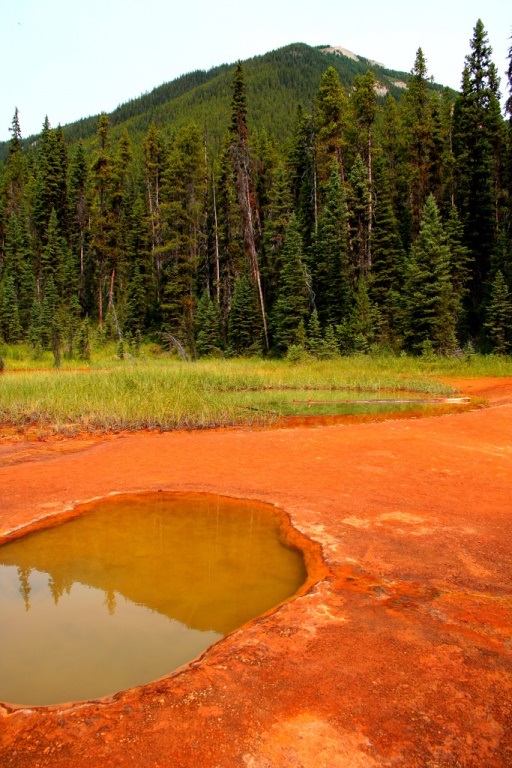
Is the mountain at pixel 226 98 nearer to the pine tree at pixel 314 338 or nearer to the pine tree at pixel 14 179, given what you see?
the pine tree at pixel 14 179

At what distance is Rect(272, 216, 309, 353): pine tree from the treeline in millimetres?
86

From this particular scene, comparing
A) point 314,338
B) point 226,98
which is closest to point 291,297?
point 314,338

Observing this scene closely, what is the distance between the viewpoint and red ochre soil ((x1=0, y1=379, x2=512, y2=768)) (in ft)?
8.86

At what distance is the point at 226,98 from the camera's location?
112 meters

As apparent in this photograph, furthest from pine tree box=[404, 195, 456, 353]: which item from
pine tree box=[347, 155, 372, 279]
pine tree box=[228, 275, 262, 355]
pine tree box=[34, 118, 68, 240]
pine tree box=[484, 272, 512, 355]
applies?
pine tree box=[34, 118, 68, 240]

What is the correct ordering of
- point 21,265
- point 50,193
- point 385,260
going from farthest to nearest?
point 50,193
point 21,265
point 385,260

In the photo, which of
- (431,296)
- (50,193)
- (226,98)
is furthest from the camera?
(226,98)

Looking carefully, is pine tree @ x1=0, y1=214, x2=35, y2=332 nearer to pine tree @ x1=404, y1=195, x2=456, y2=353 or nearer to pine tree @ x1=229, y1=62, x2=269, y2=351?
pine tree @ x1=229, y1=62, x2=269, y2=351

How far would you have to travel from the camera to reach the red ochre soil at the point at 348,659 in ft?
8.86

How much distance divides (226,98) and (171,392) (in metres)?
113

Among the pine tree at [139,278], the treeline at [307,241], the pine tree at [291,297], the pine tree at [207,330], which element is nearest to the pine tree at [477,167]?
the treeline at [307,241]

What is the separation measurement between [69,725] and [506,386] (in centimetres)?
1973

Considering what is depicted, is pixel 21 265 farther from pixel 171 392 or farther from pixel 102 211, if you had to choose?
pixel 171 392

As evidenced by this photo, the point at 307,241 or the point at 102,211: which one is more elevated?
the point at 102,211
